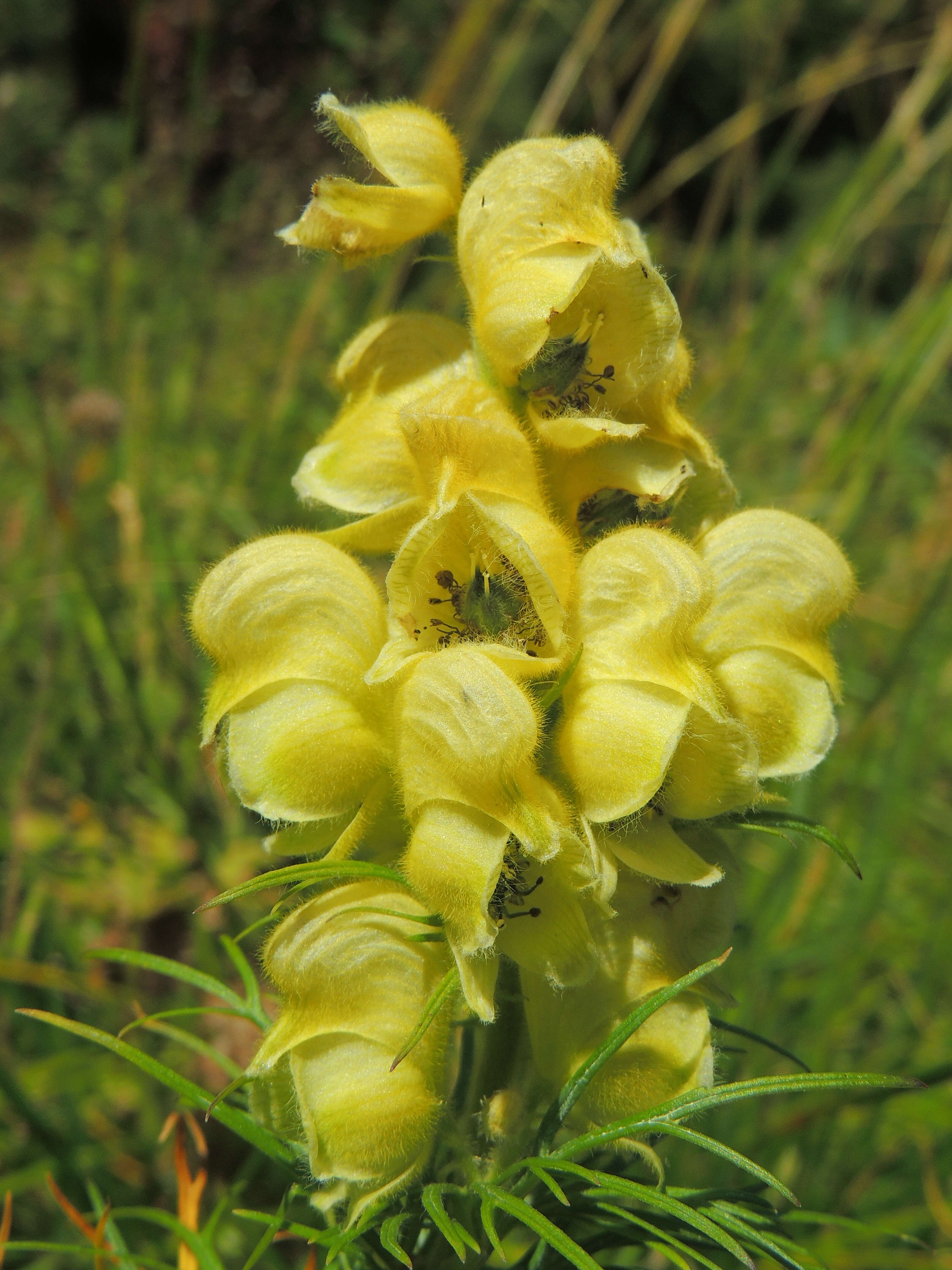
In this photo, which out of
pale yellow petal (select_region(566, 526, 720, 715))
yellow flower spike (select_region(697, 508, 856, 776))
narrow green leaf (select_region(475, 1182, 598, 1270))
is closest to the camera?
narrow green leaf (select_region(475, 1182, 598, 1270))

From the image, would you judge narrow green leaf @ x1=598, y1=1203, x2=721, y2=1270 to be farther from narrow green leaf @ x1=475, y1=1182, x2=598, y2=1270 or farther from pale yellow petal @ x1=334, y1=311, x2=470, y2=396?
pale yellow petal @ x1=334, y1=311, x2=470, y2=396

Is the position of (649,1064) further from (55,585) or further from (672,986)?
(55,585)

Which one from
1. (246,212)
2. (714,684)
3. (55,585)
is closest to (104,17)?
(246,212)

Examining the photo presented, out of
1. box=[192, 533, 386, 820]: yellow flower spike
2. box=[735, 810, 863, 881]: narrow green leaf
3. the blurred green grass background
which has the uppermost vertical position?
box=[735, 810, 863, 881]: narrow green leaf

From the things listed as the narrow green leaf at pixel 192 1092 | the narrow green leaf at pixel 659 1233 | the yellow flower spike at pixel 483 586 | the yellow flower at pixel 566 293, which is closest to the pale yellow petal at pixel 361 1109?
the narrow green leaf at pixel 192 1092

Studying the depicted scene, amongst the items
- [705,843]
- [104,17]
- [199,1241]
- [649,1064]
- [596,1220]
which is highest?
[705,843]

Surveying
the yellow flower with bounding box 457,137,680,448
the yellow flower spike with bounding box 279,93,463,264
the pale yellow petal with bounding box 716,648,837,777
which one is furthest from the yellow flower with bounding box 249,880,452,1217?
the yellow flower spike with bounding box 279,93,463,264
